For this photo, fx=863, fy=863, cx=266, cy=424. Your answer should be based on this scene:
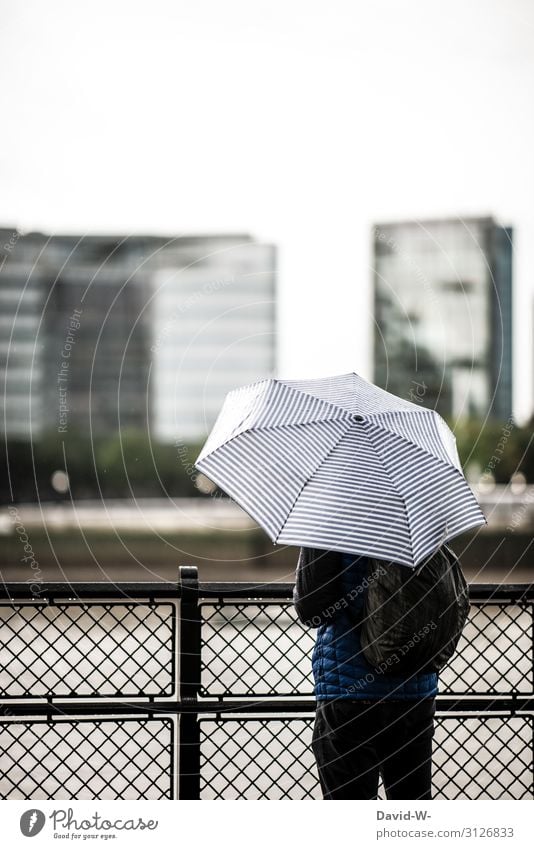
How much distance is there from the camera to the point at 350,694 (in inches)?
86.4

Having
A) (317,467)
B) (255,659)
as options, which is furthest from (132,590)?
(317,467)

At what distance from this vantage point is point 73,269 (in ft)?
222

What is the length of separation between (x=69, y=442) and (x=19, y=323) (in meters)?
32.0

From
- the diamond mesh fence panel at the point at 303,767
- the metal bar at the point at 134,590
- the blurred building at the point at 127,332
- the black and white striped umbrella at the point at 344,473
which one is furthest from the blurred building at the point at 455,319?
the black and white striped umbrella at the point at 344,473

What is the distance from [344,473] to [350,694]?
22.9 inches

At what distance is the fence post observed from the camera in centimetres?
274

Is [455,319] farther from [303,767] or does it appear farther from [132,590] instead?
[132,590]

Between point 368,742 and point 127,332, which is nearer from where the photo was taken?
point 368,742

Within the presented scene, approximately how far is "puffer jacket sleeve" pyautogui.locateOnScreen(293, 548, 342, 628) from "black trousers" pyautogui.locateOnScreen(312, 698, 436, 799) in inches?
10.5

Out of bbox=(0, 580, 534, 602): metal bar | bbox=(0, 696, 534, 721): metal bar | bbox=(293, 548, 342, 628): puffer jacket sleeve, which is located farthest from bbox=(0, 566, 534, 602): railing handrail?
bbox=(293, 548, 342, 628): puffer jacket sleeve

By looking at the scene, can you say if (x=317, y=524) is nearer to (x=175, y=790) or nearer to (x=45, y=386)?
(x=175, y=790)

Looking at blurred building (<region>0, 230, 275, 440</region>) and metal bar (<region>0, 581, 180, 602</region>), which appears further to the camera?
blurred building (<region>0, 230, 275, 440</region>)

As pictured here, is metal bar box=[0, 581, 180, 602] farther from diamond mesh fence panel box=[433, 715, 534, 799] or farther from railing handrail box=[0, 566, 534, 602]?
diamond mesh fence panel box=[433, 715, 534, 799]

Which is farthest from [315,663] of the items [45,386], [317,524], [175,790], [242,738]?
[45,386]
